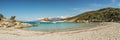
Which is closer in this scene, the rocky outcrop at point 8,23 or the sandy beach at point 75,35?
the sandy beach at point 75,35

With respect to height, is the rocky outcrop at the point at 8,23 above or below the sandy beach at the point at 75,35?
above

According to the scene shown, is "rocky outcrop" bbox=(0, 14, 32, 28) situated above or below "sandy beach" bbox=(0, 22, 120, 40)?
above

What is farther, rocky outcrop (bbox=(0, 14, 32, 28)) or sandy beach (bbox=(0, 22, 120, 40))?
rocky outcrop (bbox=(0, 14, 32, 28))

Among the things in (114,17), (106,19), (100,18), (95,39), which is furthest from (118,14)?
(95,39)

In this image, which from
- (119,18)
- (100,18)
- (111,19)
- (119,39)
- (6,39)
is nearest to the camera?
(119,39)

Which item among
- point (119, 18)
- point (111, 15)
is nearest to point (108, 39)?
point (119, 18)

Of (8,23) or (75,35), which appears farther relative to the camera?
(8,23)

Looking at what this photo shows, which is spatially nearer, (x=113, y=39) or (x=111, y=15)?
(x=113, y=39)

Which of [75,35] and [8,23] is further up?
[8,23]

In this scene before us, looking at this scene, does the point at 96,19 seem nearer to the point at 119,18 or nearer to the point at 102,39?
the point at 119,18

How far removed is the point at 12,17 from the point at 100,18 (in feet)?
359

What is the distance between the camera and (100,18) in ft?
537

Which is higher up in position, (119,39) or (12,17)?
(12,17)

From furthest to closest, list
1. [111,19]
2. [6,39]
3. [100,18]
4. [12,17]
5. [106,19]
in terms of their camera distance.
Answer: [100,18] < [106,19] < [111,19] < [12,17] < [6,39]
